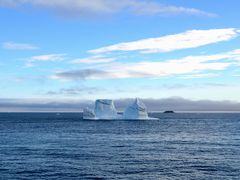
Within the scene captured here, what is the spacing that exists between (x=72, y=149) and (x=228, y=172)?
22930mm

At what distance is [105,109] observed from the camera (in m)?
132

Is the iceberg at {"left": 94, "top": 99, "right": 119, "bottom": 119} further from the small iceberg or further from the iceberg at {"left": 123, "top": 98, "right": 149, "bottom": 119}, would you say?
the iceberg at {"left": 123, "top": 98, "right": 149, "bottom": 119}

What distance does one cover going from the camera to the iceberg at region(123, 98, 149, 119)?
128m

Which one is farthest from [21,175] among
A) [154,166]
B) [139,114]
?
[139,114]

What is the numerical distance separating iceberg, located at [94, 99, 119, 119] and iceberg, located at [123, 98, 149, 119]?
4099mm

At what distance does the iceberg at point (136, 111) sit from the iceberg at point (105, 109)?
4099 mm

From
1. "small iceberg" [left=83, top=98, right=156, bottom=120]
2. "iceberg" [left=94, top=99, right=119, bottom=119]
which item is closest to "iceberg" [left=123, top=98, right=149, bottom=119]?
"small iceberg" [left=83, top=98, right=156, bottom=120]

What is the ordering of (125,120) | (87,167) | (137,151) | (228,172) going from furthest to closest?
(125,120), (137,151), (87,167), (228,172)

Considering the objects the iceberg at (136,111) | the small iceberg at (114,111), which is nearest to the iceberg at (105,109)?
the small iceberg at (114,111)

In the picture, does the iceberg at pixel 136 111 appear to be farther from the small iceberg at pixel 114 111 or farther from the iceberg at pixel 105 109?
the iceberg at pixel 105 109

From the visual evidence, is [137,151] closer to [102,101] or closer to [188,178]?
[188,178]

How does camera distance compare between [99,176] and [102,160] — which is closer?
[99,176]

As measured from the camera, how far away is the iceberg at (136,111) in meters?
128

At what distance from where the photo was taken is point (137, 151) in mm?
52688
